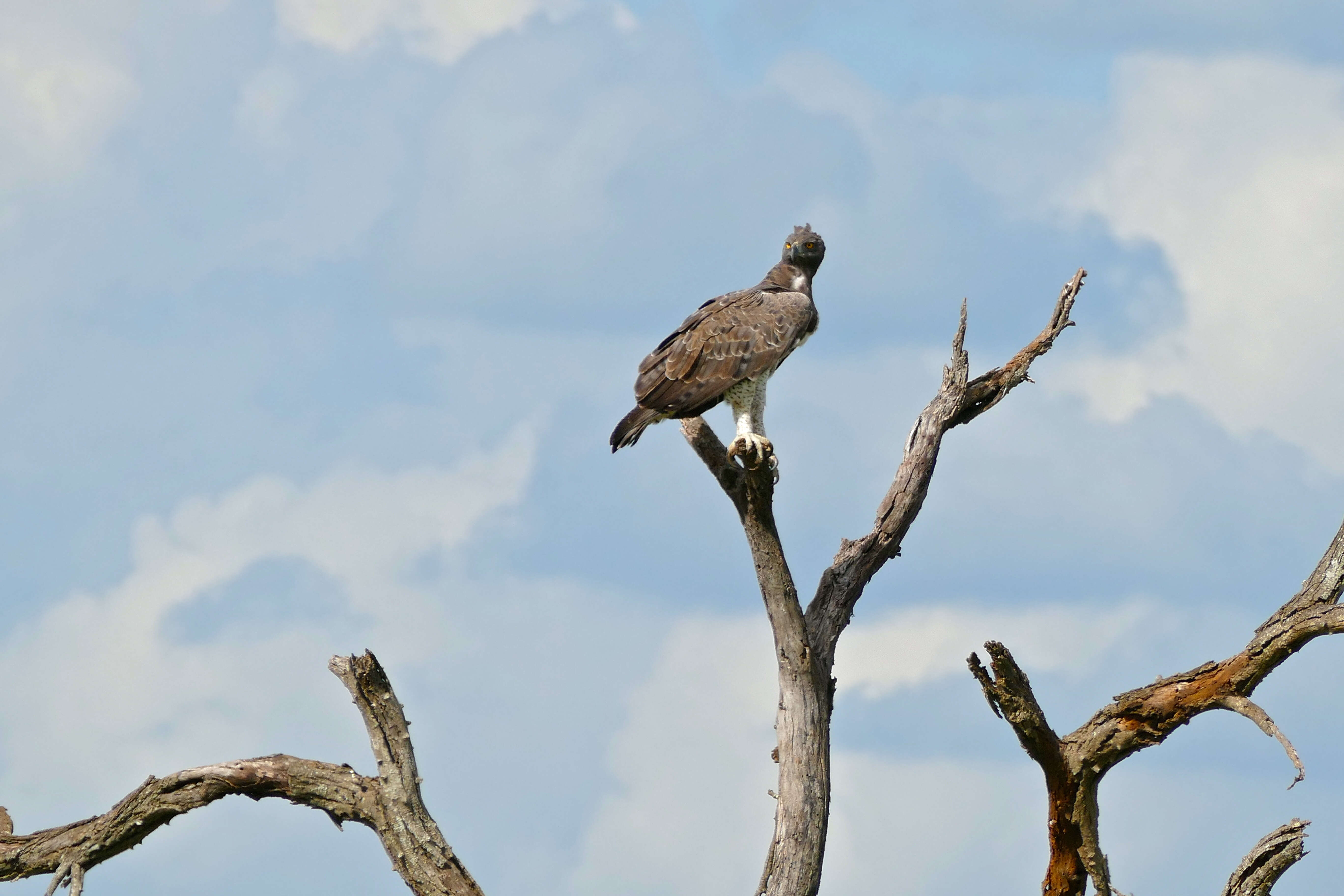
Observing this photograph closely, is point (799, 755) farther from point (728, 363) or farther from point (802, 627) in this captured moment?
point (728, 363)

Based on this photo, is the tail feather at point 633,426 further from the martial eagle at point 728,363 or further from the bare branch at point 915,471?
the bare branch at point 915,471

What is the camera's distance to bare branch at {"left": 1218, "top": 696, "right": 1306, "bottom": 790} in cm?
906

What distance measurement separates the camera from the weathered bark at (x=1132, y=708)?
9.79 meters

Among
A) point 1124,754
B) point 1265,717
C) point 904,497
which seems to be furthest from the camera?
point 904,497

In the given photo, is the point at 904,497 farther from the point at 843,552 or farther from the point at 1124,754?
the point at 1124,754

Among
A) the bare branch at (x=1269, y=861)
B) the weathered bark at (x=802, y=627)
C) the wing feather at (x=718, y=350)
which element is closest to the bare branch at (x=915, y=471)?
the weathered bark at (x=802, y=627)

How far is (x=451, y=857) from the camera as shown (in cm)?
955

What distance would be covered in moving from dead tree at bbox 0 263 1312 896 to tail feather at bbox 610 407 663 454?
0.94 ft

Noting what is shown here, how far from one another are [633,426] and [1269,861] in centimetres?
505

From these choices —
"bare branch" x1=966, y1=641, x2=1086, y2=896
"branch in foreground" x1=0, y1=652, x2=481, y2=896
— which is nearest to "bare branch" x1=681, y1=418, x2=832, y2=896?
"bare branch" x1=966, y1=641, x2=1086, y2=896

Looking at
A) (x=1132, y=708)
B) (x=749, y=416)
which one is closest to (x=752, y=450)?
(x=749, y=416)

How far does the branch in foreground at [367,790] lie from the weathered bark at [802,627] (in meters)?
2.49

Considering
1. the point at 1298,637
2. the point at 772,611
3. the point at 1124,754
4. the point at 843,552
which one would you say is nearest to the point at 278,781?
the point at 772,611

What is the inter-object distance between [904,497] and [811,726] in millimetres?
1959
